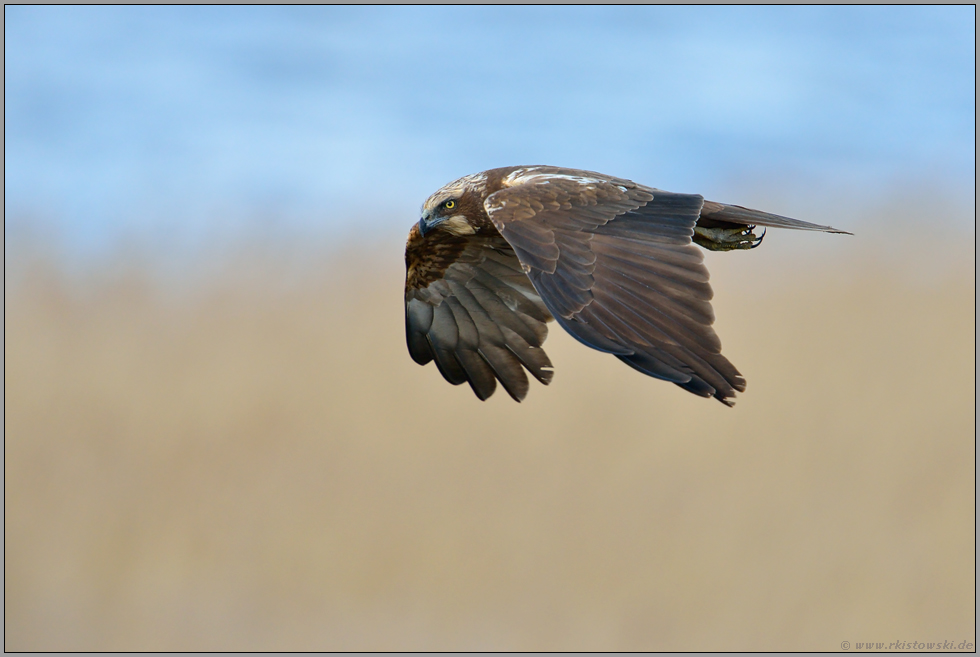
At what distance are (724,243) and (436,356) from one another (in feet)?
7.15

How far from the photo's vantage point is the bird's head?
7.07m

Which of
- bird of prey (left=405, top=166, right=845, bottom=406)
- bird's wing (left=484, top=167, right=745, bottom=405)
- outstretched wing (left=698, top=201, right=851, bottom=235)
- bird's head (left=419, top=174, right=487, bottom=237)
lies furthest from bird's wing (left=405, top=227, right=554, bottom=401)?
outstretched wing (left=698, top=201, right=851, bottom=235)

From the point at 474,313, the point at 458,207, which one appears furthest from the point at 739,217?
the point at 474,313

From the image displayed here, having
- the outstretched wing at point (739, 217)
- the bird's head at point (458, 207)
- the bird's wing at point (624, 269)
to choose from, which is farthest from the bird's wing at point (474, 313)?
the outstretched wing at point (739, 217)

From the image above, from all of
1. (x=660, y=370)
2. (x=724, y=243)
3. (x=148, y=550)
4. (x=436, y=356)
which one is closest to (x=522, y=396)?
(x=436, y=356)

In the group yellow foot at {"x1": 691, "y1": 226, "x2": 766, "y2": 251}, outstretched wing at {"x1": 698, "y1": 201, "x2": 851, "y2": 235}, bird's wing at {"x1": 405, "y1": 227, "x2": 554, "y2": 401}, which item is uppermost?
outstretched wing at {"x1": 698, "y1": 201, "x2": 851, "y2": 235}

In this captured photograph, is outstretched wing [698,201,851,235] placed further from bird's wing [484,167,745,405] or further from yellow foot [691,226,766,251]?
bird's wing [484,167,745,405]

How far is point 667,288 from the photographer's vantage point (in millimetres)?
5688

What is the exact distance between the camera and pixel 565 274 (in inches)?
229

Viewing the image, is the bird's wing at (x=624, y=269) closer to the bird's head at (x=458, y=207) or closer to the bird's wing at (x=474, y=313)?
the bird's head at (x=458, y=207)

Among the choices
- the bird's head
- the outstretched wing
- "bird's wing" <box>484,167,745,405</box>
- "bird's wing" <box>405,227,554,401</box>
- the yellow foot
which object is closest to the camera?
"bird's wing" <box>484,167,745,405</box>

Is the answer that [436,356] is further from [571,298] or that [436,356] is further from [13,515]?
[13,515]

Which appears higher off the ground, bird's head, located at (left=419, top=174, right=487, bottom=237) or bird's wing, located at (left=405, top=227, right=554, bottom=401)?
bird's head, located at (left=419, top=174, right=487, bottom=237)

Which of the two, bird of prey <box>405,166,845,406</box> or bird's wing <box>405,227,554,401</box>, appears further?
bird's wing <box>405,227,554,401</box>
